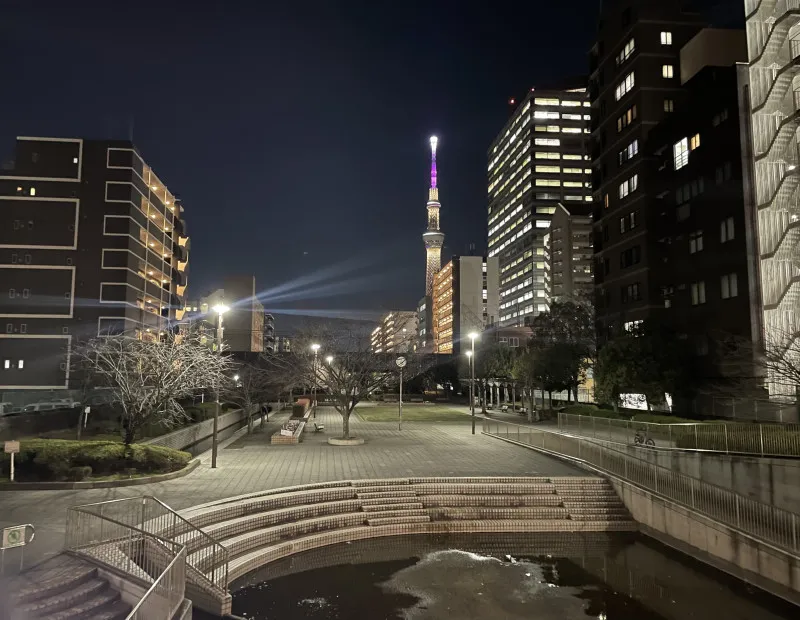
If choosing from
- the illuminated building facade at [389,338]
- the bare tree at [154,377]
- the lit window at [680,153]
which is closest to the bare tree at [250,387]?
the illuminated building facade at [389,338]

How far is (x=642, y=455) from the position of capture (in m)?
18.7

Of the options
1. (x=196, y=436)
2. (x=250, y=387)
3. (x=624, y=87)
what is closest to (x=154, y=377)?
(x=196, y=436)

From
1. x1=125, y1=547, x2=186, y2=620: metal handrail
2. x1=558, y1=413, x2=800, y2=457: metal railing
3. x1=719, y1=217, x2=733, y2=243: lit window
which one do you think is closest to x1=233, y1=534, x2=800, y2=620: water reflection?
x1=125, y1=547, x2=186, y2=620: metal handrail

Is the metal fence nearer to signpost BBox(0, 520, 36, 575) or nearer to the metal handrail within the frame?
the metal handrail

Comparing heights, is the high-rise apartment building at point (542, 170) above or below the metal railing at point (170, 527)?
above

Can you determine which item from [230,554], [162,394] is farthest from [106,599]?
[162,394]

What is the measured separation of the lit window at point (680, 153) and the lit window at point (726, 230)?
264 inches

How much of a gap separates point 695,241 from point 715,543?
2750cm

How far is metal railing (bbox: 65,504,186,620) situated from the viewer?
7.63 m

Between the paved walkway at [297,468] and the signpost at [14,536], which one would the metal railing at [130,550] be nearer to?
the paved walkway at [297,468]

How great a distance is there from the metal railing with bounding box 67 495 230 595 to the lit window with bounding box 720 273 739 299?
3076 centimetres

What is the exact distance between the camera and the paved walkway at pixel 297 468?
12273 millimetres

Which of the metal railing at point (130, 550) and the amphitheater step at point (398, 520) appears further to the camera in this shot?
the amphitheater step at point (398, 520)

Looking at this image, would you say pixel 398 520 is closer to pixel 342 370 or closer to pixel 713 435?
pixel 713 435
